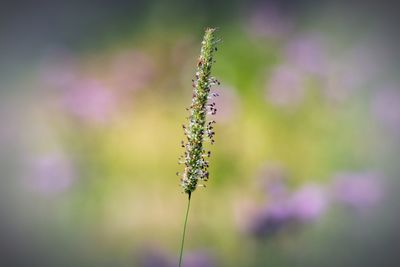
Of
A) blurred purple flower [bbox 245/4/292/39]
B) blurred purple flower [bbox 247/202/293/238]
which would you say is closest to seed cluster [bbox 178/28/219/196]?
blurred purple flower [bbox 247/202/293/238]

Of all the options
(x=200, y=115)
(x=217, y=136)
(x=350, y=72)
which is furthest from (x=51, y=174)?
(x=200, y=115)

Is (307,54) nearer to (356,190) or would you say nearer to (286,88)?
(286,88)

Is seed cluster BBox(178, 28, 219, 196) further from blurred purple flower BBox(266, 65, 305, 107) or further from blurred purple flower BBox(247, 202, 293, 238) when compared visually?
blurred purple flower BBox(266, 65, 305, 107)

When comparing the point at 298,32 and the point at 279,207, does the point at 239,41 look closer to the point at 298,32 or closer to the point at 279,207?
the point at 298,32

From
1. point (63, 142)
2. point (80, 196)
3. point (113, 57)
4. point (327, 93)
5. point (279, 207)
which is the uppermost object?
point (113, 57)

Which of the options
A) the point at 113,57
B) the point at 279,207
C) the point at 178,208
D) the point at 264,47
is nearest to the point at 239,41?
the point at 264,47
